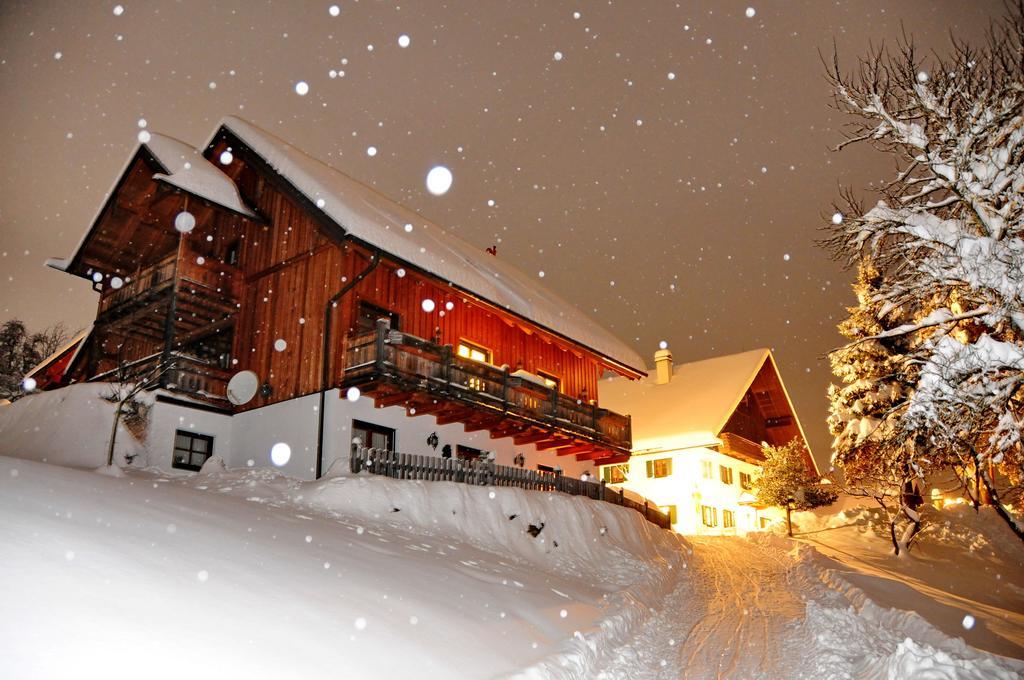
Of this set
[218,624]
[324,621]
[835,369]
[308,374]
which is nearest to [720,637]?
[324,621]

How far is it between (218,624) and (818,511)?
3528 centimetres

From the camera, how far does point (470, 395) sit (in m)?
20.2

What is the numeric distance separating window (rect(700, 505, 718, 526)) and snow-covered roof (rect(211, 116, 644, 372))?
344 inches

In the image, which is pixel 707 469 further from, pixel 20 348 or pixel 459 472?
pixel 20 348

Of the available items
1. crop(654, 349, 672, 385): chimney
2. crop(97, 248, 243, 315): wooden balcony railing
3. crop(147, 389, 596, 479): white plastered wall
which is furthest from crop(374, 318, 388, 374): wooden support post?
crop(654, 349, 672, 385): chimney

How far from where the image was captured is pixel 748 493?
123 feet

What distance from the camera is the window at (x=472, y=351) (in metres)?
23.4

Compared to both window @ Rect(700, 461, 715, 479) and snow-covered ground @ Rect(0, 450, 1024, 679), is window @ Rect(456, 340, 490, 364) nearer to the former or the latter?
snow-covered ground @ Rect(0, 450, 1024, 679)

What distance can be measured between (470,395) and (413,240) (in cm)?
539

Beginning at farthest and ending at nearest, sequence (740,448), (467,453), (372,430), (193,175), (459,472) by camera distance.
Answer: (740,448)
(467,453)
(193,175)
(372,430)
(459,472)

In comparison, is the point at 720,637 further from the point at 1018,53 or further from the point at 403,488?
the point at 1018,53

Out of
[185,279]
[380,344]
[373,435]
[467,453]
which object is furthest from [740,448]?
[185,279]

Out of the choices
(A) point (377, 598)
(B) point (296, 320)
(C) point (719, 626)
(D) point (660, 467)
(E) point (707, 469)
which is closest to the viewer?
(A) point (377, 598)

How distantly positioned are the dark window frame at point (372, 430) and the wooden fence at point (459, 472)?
36.3 inches
